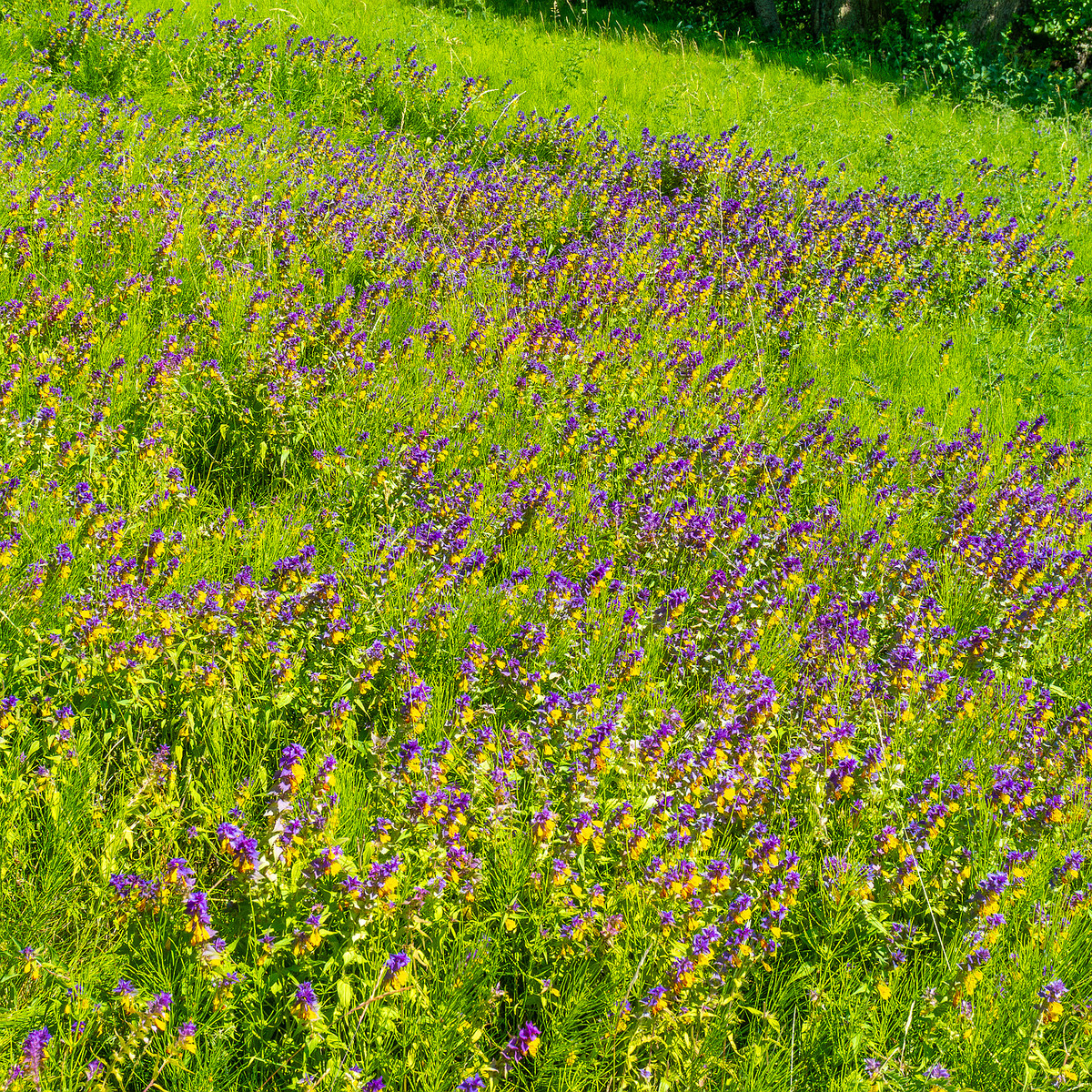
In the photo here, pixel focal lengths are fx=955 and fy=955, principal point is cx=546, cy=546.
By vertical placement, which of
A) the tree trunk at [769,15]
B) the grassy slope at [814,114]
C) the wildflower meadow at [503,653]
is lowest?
the wildflower meadow at [503,653]

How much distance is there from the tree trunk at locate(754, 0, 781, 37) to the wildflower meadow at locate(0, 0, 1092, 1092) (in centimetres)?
1082

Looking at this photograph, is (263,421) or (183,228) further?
(183,228)

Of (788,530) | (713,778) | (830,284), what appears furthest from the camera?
(830,284)

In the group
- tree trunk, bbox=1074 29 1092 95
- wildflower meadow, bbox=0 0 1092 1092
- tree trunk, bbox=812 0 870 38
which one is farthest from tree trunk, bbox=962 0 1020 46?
wildflower meadow, bbox=0 0 1092 1092

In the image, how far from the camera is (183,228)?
5.78 metres

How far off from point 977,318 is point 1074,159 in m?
4.90

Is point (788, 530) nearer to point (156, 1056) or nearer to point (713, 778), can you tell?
point (713, 778)

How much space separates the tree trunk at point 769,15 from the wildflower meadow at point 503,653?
35.5 ft

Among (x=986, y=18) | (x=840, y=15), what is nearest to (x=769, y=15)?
(x=840, y=15)

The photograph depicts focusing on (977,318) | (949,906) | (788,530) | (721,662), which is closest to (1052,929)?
(949,906)

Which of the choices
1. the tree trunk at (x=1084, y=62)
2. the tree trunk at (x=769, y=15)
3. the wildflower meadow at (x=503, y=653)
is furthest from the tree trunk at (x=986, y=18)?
the wildflower meadow at (x=503, y=653)

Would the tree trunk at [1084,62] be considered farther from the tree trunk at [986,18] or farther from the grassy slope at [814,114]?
the grassy slope at [814,114]

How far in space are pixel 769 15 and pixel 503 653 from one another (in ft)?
52.0

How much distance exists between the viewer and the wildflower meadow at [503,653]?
9.00ft
